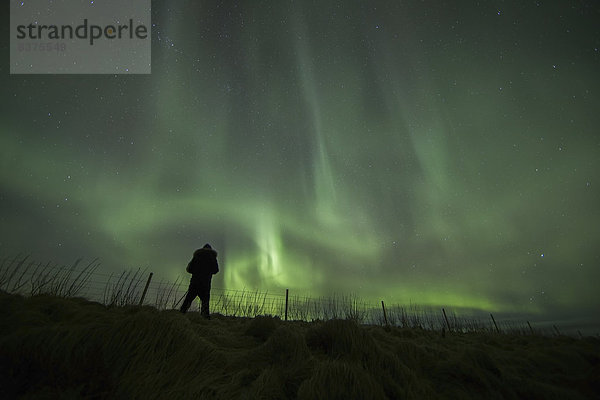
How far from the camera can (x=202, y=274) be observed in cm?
766

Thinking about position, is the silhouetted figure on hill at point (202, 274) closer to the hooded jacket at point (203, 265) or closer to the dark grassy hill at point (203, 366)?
the hooded jacket at point (203, 265)

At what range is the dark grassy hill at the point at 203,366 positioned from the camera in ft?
6.17

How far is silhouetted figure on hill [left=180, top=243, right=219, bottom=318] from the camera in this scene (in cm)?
743

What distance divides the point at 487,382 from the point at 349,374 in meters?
1.71

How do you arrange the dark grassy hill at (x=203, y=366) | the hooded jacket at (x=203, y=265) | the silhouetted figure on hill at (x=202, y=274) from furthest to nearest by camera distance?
the hooded jacket at (x=203, y=265)
the silhouetted figure on hill at (x=202, y=274)
the dark grassy hill at (x=203, y=366)

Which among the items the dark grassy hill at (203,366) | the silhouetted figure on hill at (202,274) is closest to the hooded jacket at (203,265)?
the silhouetted figure on hill at (202,274)

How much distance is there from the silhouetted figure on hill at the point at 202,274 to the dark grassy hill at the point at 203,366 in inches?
179

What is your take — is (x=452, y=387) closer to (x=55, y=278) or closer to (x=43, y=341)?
(x=43, y=341)

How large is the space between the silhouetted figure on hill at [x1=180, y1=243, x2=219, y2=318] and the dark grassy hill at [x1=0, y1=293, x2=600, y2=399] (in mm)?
4540

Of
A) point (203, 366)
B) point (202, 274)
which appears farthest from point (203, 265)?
point (203, 366)

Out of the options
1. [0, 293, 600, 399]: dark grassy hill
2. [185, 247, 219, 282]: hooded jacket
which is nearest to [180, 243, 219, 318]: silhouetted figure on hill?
[185, 247, 219, 282]: hooded jacket

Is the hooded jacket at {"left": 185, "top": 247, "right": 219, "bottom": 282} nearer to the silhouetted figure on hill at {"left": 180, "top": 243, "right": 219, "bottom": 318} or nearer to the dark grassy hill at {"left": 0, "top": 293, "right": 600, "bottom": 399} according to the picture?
the silhouetted figure on hill at {"left": 180, "top": 243, "right": 219, "bottom": 318}

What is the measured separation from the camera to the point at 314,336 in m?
2.95

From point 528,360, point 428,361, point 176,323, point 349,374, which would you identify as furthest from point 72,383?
point 528,360
